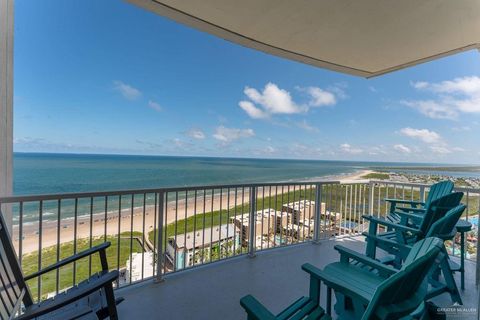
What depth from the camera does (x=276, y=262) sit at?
121 inches

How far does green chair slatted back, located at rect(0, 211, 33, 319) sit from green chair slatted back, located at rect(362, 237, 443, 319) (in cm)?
193

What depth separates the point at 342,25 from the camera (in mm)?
2268

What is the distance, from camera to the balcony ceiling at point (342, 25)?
1974mm

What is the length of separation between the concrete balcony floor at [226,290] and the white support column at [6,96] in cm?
139

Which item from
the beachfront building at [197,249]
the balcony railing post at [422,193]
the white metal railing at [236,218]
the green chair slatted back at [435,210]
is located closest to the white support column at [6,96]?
the white metal railing at [236,218]

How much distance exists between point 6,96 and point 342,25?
9.21 feet

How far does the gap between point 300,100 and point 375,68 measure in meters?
24.1

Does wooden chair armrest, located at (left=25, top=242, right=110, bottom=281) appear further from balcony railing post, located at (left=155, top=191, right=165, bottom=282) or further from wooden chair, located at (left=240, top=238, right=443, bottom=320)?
wooden chair, located at (left=240, top=238, right=443, bottom=320)

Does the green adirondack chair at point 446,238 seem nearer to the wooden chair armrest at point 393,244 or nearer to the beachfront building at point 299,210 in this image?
the wooden chair armrest at point 393,244

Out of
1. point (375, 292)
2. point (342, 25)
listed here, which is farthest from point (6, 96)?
point (342, 25)

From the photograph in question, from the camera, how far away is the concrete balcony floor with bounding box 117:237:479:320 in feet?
6.73

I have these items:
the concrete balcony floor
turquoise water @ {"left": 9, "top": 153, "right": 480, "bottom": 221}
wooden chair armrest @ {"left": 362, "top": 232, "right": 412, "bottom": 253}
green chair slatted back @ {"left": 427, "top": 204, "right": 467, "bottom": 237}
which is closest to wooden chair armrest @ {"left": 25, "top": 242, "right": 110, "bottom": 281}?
the concrete balcony floor

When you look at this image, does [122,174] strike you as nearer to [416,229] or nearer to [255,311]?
[416,229]

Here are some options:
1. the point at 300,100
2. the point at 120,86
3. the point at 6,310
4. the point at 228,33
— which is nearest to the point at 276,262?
the point at 6,310
